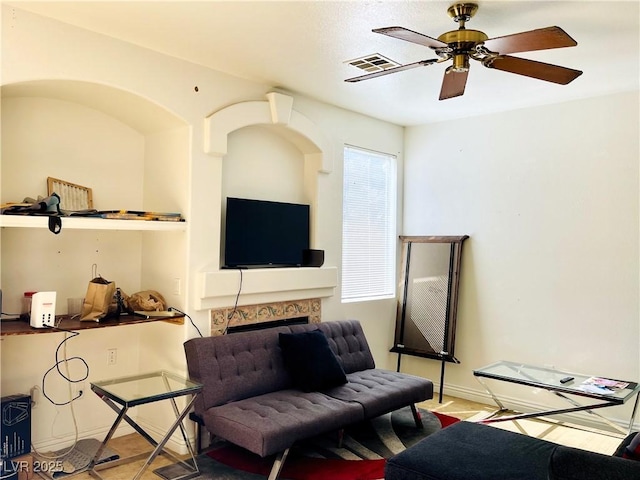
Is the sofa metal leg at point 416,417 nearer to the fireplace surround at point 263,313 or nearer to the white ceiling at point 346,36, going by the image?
the fireplace surround at point 263,313

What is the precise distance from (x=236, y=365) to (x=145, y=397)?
29.3 inches

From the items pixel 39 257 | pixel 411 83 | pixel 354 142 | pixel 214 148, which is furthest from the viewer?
pixel 354 142

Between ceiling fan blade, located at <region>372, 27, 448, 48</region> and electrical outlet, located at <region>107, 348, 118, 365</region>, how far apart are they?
115 inches

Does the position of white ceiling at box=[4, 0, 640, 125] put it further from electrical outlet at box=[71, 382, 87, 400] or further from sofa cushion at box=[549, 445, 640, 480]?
electrical outlet at box=[71, 382, 87, 400]

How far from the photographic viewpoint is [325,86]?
4105 mm

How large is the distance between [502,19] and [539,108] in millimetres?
1905

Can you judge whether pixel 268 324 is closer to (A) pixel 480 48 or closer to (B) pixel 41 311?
(B) pixel 41 311

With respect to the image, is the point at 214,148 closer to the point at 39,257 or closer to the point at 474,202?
the point at 39,257

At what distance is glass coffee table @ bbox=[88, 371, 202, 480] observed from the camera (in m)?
2.90

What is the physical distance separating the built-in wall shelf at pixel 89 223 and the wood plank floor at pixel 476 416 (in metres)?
1.54

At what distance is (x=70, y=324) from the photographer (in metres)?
3.15

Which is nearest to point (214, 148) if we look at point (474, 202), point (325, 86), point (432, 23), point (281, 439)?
point (325, 86)

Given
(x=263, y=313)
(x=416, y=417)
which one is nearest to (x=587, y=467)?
(x=416, y=417)

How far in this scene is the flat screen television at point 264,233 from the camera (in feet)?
12.7
